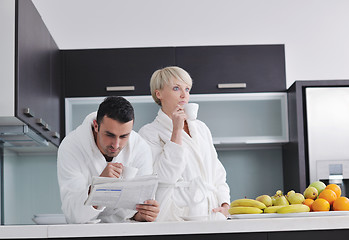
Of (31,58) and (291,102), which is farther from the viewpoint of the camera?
(291,102)

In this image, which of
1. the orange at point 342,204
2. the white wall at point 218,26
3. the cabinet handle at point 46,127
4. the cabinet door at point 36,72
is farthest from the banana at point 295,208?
the white wall at point 218,26

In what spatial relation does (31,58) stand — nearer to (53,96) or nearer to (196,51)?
(53,96)

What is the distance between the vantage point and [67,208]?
7.82 ft

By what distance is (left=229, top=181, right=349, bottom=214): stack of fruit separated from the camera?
82.6 inches

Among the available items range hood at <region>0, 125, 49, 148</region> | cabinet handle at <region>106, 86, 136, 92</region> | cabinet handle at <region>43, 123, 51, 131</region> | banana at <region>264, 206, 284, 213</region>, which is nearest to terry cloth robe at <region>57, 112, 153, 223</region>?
banana at <region>264, 206, 284, 213</region>

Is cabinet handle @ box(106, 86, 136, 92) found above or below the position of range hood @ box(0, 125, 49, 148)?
above

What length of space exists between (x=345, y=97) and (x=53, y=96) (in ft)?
6.57

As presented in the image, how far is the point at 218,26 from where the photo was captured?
4.90m

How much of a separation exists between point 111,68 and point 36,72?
0.88 meters

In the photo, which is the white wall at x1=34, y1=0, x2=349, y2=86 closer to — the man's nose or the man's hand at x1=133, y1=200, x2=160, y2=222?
the man's nose

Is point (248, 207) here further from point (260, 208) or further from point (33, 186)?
point (33, 186)

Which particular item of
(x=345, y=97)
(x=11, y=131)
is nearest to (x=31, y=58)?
(x=11, y=131)

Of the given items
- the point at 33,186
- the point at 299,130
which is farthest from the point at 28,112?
the point at 299,130

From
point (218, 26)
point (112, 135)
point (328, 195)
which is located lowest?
point (328, 195)
